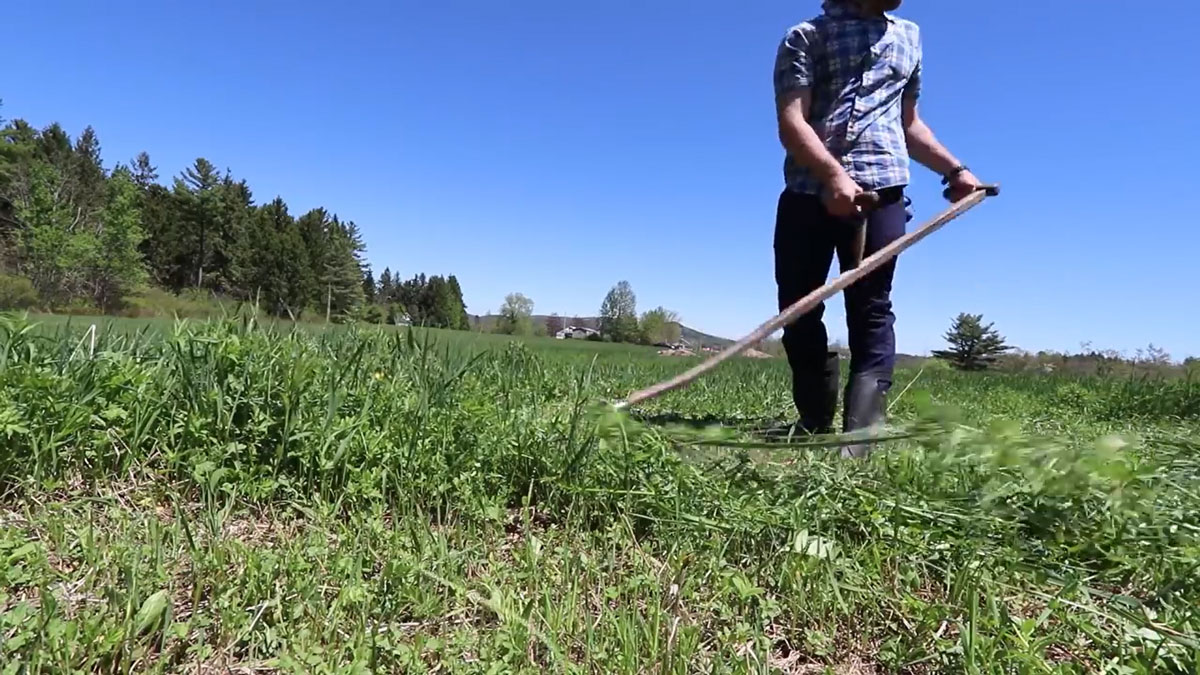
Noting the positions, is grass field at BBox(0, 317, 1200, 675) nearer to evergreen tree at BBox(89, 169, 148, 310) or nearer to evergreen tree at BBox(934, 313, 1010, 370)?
evergreen tree at BBox(934, 313, 1010, 370)

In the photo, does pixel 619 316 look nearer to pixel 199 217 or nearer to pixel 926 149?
pixel 199 217

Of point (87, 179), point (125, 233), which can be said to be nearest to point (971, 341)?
point (125, 233)

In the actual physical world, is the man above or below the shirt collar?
below

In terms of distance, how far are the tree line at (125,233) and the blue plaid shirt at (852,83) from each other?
31.6 m

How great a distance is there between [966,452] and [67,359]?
2.28 metres

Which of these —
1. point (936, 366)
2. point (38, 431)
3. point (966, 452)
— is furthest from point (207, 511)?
point (936, 366)

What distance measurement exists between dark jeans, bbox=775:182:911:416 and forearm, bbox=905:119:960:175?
0.39 m

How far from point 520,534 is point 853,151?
1880 mm

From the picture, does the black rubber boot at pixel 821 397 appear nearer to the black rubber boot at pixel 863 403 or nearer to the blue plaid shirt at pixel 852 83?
the black rubber boot at pixel 863 403

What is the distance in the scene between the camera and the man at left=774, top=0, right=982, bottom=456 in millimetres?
2361

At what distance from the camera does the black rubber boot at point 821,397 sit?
267 centimetres

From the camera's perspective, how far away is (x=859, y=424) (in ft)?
7.42

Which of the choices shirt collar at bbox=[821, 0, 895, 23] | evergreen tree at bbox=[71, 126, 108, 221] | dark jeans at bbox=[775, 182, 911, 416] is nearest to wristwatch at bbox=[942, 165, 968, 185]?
dark jeans at bbox=[775, 182, 911, 416]

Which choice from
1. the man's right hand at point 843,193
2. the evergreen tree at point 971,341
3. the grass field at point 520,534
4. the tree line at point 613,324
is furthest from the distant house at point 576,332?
the grass field at point 520,534
